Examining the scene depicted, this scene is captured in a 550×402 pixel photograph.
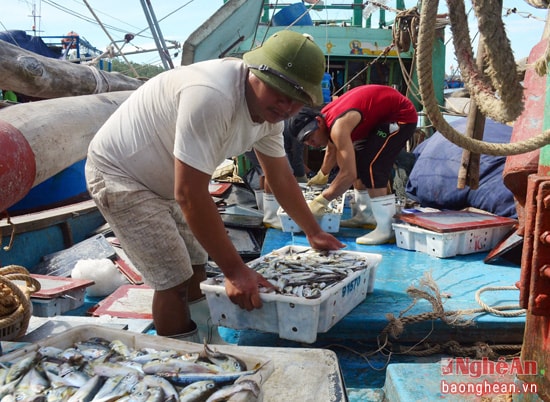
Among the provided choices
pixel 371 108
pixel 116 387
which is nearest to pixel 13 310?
pixel 116 387

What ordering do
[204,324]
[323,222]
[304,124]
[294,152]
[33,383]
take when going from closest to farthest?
[33,383] < [204,324] < [304,124] < [323,222] < [294,152]

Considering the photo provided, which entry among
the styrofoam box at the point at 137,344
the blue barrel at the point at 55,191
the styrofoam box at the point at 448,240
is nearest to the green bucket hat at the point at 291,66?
the styrofoam box at the point at 137,344

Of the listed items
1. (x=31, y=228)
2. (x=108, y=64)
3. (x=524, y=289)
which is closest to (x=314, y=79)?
(x=524, y=289)

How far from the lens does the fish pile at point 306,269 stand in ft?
8.84

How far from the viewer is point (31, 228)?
4.67 meters

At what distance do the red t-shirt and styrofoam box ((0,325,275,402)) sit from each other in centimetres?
322

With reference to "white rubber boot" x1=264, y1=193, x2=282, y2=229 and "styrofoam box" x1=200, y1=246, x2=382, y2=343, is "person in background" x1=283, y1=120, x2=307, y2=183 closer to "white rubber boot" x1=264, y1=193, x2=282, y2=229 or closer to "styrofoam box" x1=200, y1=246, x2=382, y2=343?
"white rubber boot" x1=264, y1=193, x2=282, y2=229

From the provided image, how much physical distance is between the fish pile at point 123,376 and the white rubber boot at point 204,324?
116 centimetres

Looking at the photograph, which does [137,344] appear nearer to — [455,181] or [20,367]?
[20,367]

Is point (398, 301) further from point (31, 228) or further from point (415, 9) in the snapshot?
point (415, 9)

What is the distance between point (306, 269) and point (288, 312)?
46 cm

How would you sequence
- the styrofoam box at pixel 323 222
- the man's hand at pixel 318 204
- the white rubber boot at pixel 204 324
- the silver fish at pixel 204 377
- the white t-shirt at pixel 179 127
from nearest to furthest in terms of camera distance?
the silver fish at pixel 204 377 → the white t-shirt at pixel 179 127 → the white rubber boot at pixel 204 324 → the man's hand at pixel 318 204 → the styrofoam box at pixel 323 222

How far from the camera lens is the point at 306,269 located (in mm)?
3002

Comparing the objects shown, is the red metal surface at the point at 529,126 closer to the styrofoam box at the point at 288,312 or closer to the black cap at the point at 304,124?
the styrofoam box at the point at 288,312
